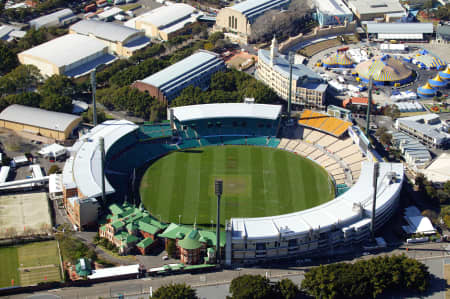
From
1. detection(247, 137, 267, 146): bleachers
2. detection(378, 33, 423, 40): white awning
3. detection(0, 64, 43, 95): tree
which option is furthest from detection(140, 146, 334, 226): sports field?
detection(378, 33, 423, 40): white awning

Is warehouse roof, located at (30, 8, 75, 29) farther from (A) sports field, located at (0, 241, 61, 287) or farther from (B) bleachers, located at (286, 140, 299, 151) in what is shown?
(A) sports field, located at (0, 241, 61, 287)

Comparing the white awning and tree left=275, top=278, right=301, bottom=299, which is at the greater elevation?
the white awning

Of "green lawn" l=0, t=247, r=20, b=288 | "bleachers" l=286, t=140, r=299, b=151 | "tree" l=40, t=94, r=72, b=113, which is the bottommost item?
"green lawn" l=0, t=247, r=20, b=288

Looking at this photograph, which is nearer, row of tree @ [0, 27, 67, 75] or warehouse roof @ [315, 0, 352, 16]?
row of tree @ [0, 27, 67, 75]

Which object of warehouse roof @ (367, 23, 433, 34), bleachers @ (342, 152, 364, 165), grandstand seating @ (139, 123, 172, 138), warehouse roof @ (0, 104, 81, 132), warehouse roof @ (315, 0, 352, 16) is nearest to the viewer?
bleachers @ (342, 152, 364, 165)

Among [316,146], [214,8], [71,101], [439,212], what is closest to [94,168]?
[71,101]

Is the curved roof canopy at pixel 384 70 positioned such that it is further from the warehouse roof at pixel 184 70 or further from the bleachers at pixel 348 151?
the bleachers at pixel 348 151

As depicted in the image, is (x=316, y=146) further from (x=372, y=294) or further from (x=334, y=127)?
(x=372, y=294)
